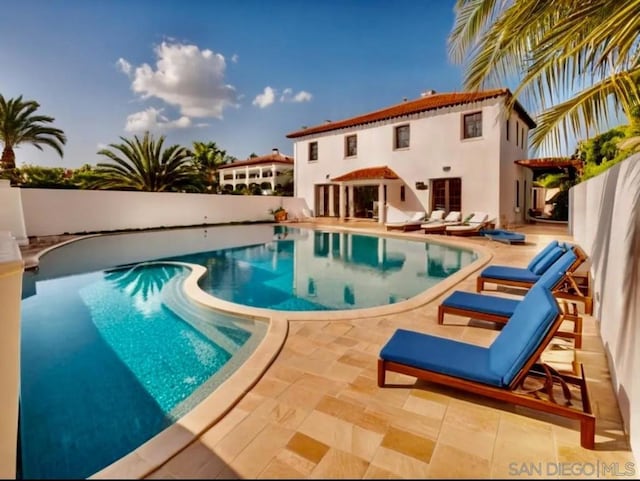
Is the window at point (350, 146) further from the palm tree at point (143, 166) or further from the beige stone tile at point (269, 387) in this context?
the beige stone tile at point (269, 387)

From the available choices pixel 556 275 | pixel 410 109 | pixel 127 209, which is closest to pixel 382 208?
pixel 410 109

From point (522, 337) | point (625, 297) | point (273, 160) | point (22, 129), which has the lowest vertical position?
point (522, 337)

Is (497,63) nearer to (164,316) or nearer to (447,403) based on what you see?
(447,403)

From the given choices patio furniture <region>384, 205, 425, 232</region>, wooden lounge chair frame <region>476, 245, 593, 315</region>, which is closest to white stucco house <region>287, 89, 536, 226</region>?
patio furniture <region>384, 205, 425, 232</region>

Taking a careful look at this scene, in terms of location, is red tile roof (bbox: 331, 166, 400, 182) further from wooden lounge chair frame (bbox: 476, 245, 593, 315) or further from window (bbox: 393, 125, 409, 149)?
wooden lounge chair frame (bbox: 476, 245, 593, 315)

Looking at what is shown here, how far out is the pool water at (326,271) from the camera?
25.6ft

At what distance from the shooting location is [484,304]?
16.0 feet

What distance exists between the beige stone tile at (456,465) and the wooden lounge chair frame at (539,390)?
623 mm

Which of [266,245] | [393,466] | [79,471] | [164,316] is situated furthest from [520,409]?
[266,245]

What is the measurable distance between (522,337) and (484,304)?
203cm

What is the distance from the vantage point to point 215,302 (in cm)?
642

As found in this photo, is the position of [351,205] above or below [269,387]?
above

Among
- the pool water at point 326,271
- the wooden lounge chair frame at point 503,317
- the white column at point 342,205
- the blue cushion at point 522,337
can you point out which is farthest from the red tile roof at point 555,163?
the blue cushion at point 522,337

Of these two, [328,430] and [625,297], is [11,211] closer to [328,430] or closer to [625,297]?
[328,430]
